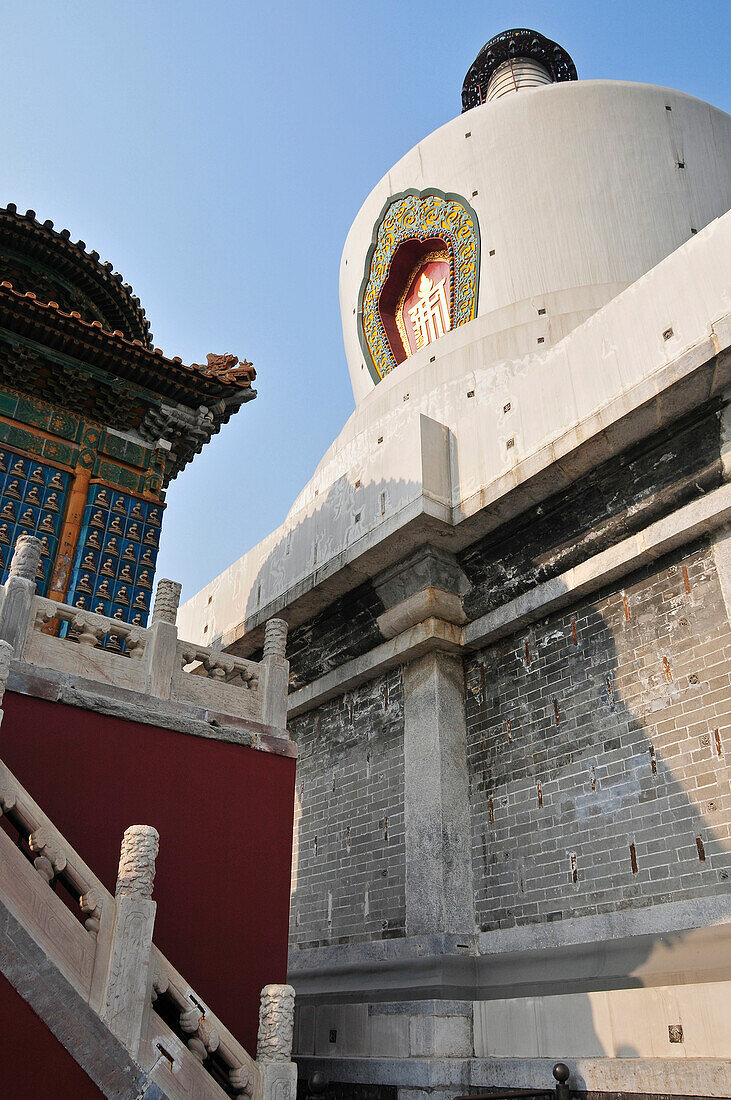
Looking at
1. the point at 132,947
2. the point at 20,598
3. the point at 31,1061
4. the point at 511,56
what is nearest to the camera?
the point at 31,1061

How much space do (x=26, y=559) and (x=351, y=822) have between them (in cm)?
557

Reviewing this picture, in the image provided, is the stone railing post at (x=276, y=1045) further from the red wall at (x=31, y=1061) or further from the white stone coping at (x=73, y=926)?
the red wall at (x=31, y=1061)

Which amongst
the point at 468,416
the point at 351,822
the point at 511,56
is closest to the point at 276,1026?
the point at 351,822

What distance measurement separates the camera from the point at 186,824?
24.8 feet

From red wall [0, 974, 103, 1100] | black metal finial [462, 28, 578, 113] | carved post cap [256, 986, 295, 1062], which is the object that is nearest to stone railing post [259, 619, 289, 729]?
carved post cap [256, 986, 295, 1062]

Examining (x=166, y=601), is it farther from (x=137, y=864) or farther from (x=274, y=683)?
(x=137, y=864)

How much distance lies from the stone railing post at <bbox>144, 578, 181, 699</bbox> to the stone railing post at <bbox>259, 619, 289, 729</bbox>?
101 cm

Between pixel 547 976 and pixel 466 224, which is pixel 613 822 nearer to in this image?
pixel 547 976

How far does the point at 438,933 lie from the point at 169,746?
11.9 feet

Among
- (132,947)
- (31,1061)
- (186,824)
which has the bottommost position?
(31,1061)

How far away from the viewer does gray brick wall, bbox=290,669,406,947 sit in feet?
34.2

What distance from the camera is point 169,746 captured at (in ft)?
25.6

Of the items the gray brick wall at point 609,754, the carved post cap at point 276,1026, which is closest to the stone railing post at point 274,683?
the gray brick wall at point 609,754

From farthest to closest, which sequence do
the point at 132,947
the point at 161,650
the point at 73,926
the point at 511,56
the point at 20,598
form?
the point at 511,56 → the point at 161,650 → the point at 20,598 → the point at 132,947 → the point at 73,926
